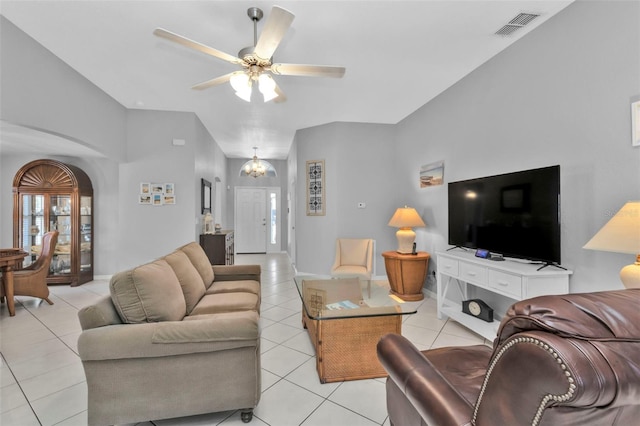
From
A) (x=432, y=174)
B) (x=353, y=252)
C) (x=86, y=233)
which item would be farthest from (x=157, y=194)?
(x=432, y=174)

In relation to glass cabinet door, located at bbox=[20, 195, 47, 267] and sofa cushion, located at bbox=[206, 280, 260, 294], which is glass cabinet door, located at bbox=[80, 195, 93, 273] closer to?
glass cabinet door, located at bbox=[20, 195, 47, 267]

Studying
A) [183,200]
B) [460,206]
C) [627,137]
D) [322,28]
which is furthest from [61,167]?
[627,137]

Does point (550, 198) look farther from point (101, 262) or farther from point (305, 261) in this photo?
point (101, 262)

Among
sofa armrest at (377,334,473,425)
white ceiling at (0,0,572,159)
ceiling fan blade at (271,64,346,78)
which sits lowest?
sofa armrest at (377,334,473,425)

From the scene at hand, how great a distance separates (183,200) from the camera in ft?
15.0

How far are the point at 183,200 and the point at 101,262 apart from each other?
1.83 meters

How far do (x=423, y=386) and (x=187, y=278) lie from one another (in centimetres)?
199

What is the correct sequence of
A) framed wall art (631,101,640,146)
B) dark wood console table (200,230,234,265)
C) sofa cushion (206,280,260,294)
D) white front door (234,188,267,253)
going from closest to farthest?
framed wall art (631,101,640,146) → sofa cushion (206,280,260,294) → dark wood console table (200,230,234,265) → white front door (234,188,267,253)

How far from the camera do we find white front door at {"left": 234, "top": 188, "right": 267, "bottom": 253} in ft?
28.3

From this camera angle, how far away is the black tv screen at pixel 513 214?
7.29ft

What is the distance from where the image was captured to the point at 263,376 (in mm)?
2174

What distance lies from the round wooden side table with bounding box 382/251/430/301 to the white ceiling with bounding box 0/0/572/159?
7.17 ft

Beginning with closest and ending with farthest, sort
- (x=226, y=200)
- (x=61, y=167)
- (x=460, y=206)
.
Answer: (x=460, y=206) → (x=61, y=167) → (x=226, y=200)

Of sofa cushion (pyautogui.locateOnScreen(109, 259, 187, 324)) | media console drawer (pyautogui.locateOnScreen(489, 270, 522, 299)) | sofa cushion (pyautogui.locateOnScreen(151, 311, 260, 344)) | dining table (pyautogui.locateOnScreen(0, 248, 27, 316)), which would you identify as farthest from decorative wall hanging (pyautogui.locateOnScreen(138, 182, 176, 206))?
media console drawer (pyautogui.locateOnScreen(489, 270, 522, 299))
